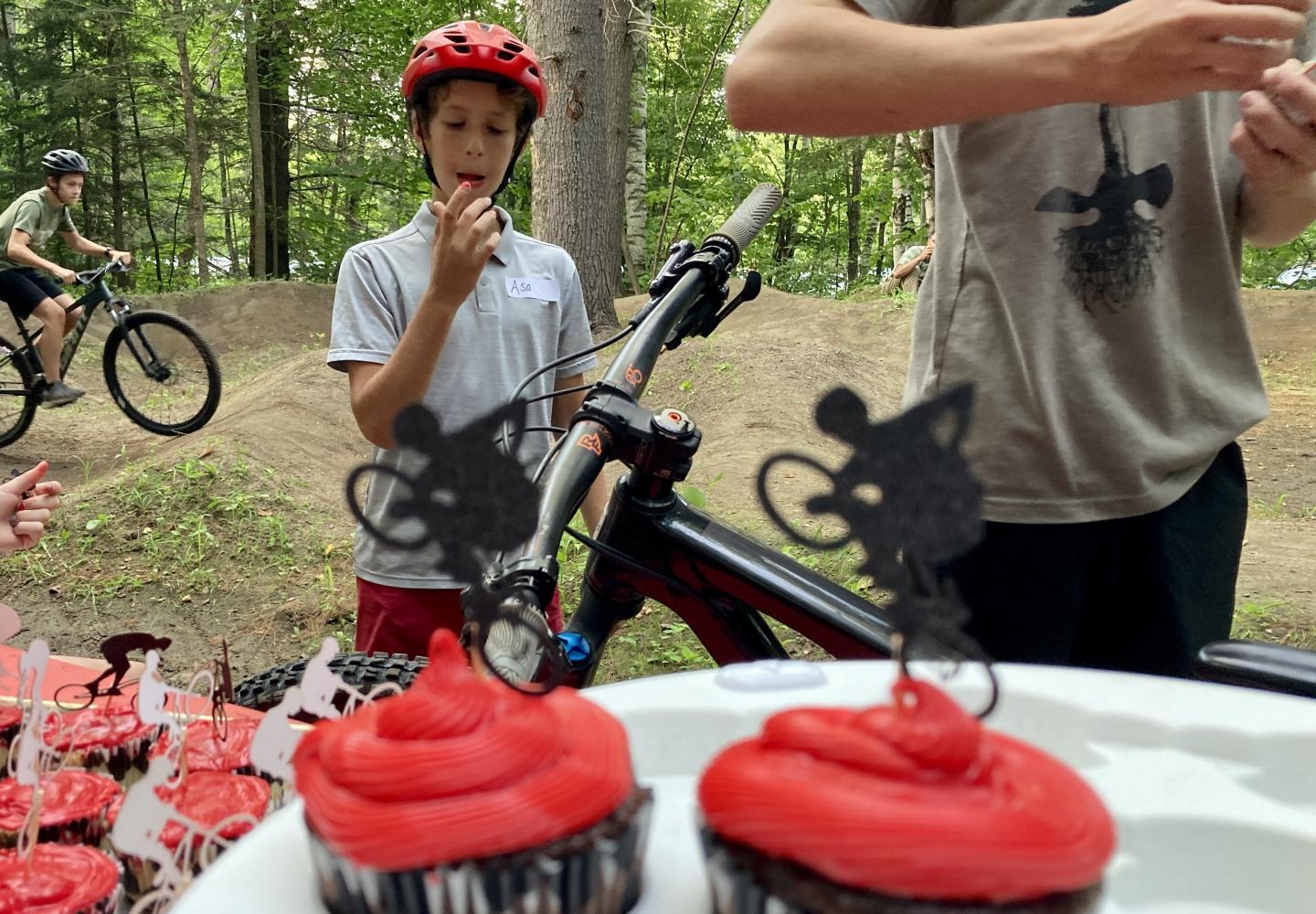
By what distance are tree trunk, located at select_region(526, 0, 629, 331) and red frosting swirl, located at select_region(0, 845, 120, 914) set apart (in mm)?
6212

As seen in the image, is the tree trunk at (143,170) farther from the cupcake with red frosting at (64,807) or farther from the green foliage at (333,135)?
the cupcake with red frosting at (64,807)

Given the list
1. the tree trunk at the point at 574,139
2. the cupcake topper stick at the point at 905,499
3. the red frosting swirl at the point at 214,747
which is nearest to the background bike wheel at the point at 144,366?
the tree trunk at the point at 574,139

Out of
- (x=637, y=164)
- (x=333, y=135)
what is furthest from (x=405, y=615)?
(x=333, y=135)

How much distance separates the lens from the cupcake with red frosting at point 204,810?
42.1 inches

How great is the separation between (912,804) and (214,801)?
3.03 ft

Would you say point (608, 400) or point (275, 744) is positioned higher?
point (608, 400)

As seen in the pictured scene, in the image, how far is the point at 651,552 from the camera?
1.50m

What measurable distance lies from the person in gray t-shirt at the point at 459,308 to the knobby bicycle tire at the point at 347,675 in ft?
0.87

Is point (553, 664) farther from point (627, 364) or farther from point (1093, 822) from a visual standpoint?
point (627, 364)

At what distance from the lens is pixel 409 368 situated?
66.4 inches

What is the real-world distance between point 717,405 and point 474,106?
4.95 meters

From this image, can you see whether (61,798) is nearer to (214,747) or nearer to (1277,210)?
(214,747)

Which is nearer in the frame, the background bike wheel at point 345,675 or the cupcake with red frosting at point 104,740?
the cupcake with red frosting at point 104,740

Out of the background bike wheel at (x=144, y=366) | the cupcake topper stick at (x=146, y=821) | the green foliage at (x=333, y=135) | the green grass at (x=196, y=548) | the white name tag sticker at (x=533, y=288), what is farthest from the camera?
the green foliage at (x=333, y=135)
